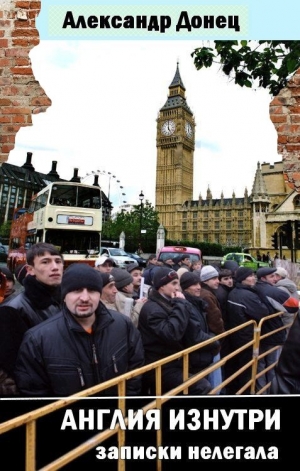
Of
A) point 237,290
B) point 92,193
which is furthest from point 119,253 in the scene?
point 237,290

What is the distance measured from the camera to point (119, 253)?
57.2 feet

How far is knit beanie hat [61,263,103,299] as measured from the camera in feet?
7.00

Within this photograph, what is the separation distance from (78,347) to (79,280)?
358 millimetres

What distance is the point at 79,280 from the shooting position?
7.03 feet

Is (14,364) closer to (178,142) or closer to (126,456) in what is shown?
(126,456)

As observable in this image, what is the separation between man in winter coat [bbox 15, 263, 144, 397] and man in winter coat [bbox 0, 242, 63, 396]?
0.19ft

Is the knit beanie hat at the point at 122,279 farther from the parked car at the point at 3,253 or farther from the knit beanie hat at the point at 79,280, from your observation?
the parked car at the point at 3,253

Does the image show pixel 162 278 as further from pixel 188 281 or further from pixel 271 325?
pixel 271 325

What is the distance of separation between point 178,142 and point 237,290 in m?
4.27

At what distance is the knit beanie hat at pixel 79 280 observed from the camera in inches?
83.9

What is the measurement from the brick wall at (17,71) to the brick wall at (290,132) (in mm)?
2281

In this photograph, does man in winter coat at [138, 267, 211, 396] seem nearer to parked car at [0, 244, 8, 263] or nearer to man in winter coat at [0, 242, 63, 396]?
man in winter coat at [0, 242, 63, 396]

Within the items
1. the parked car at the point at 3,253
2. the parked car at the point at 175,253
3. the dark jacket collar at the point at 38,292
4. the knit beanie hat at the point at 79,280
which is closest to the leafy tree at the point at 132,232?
the parked car at the point at 175,253

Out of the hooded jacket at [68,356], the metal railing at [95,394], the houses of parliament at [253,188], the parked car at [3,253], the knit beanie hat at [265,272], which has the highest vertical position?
the houses of parliament at [253,188]
